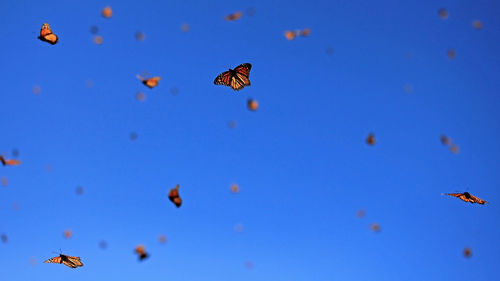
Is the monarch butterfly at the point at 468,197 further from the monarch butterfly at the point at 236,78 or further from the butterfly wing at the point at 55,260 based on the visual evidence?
the butterfly wing at the point at 55,260

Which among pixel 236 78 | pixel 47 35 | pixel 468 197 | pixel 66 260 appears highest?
pixel 47 35

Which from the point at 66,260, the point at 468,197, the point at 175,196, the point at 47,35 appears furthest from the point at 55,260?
the point at 468,197

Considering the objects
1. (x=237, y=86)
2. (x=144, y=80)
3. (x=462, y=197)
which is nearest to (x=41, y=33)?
(x=144, y=80)

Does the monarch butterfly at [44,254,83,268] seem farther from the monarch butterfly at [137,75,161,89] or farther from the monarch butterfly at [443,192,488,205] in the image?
the monarch butterfly at [443,192,488,205]

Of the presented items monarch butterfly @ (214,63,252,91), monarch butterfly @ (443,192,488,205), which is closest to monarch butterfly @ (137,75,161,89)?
monarch butterfly @ (214,63,252,91)

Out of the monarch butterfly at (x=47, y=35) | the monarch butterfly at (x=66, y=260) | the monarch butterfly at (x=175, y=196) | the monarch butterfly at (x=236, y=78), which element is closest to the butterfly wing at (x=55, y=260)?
the monarch butterfly at (x=66, y=260)

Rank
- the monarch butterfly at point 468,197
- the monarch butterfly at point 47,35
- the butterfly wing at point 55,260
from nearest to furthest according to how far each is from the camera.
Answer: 1. the monarch butterfly at point 468,197
2. the monarch butterfly at point 47,35
3. the butterfly wing at point 55,260

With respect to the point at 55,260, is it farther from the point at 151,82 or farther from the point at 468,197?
the point at 468,197
